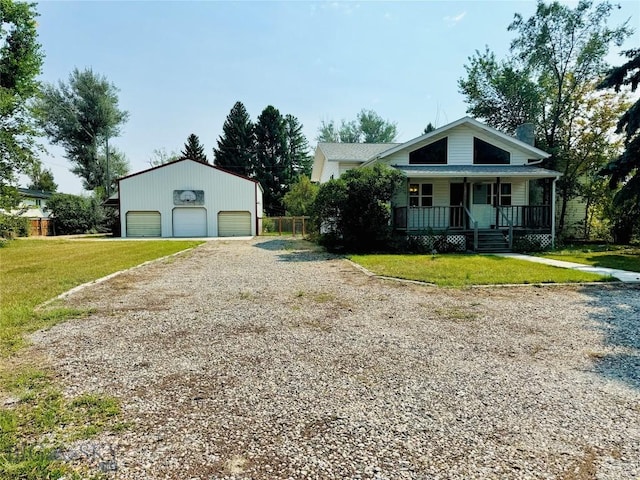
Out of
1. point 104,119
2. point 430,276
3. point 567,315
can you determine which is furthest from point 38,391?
point 104,119

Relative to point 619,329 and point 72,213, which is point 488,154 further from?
point 72,213

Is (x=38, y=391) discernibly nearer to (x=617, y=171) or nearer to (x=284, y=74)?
(x=617, y=171)

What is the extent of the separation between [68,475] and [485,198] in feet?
61.9

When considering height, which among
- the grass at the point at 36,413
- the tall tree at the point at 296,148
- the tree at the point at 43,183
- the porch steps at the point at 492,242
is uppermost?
the tall tree at the point at 296,148

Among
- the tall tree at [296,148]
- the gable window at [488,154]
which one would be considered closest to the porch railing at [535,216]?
the gable window at [488,154]

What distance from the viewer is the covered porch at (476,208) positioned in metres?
15.5

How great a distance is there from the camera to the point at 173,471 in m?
2.16

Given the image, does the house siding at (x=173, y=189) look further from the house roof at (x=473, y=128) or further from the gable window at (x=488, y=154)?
the gable window at (x=488, y=154)

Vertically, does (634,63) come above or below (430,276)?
above

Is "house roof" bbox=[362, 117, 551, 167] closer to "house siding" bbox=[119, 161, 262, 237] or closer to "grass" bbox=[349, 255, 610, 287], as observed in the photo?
"grass" bbox=[349, 255, 610, 287]

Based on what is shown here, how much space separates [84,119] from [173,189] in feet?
72.1

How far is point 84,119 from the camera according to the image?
4159 cm

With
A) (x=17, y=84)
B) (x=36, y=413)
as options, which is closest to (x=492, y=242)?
(x=36, y=413)

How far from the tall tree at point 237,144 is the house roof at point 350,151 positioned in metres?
27.3
